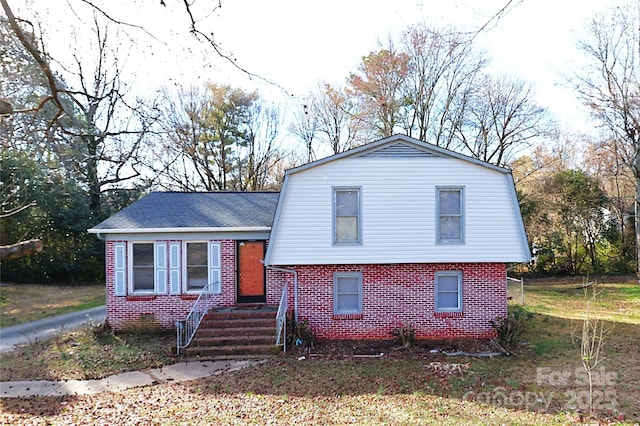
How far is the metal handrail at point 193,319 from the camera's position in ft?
37.2

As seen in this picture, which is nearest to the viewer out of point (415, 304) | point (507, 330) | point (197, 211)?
point (507, 330)

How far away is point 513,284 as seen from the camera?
72.9 ft

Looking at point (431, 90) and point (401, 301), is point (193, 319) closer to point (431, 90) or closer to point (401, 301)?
point (401, 301)

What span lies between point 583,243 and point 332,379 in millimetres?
26665

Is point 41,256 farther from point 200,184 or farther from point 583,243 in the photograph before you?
point 583,243

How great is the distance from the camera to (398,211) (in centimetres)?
1195

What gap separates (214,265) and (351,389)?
6.34 m

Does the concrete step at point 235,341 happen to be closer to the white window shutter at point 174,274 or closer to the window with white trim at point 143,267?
the white window shutter at point 174,274

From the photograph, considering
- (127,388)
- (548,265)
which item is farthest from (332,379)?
(548,265)

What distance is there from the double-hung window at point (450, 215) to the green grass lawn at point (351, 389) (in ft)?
9.80

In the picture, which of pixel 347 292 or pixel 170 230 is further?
pixel 170 230

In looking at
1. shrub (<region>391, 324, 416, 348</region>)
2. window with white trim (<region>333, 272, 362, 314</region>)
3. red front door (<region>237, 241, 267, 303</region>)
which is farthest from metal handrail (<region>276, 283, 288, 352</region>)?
shrub (<region>391, 324, 416, 348</region>)

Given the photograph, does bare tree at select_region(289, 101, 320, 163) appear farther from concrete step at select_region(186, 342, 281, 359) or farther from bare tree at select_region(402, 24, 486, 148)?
concrete step at select_region(186, 342, 281, 359)

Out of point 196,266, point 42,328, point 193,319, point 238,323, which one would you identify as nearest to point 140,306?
point 193,319
